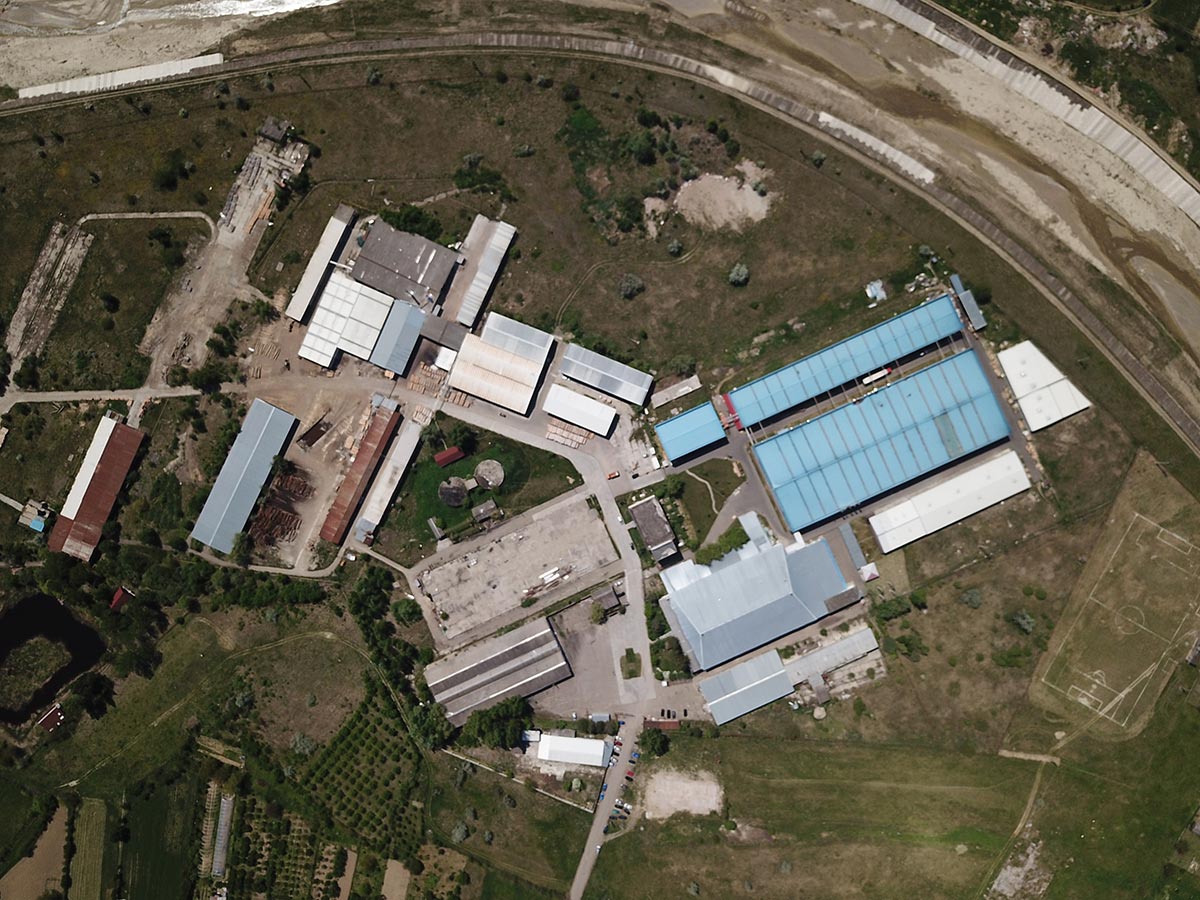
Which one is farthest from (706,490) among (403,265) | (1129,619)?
(1129,619)

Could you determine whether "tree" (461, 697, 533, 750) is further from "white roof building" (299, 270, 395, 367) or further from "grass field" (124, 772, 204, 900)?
"white roof building" (299, 270, 395, 367)

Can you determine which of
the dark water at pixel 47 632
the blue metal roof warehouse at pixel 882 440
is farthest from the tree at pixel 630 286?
the dark water at pixel 47 632

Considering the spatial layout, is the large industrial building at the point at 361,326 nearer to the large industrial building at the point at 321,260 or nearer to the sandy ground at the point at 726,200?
the large industrial building at the point at 321,260

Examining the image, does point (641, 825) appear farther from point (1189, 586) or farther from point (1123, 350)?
point (1123, 350)

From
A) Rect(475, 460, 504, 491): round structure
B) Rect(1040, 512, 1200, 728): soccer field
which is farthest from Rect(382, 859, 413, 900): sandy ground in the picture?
Rect(1040, 512, 1200, 728): soccer field

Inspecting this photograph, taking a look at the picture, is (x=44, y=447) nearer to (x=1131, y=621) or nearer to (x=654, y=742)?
(x=654, y=742)

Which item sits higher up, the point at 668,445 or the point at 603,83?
the point at 603,83

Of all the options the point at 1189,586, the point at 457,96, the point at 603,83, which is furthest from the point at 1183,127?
the point at 457,96
